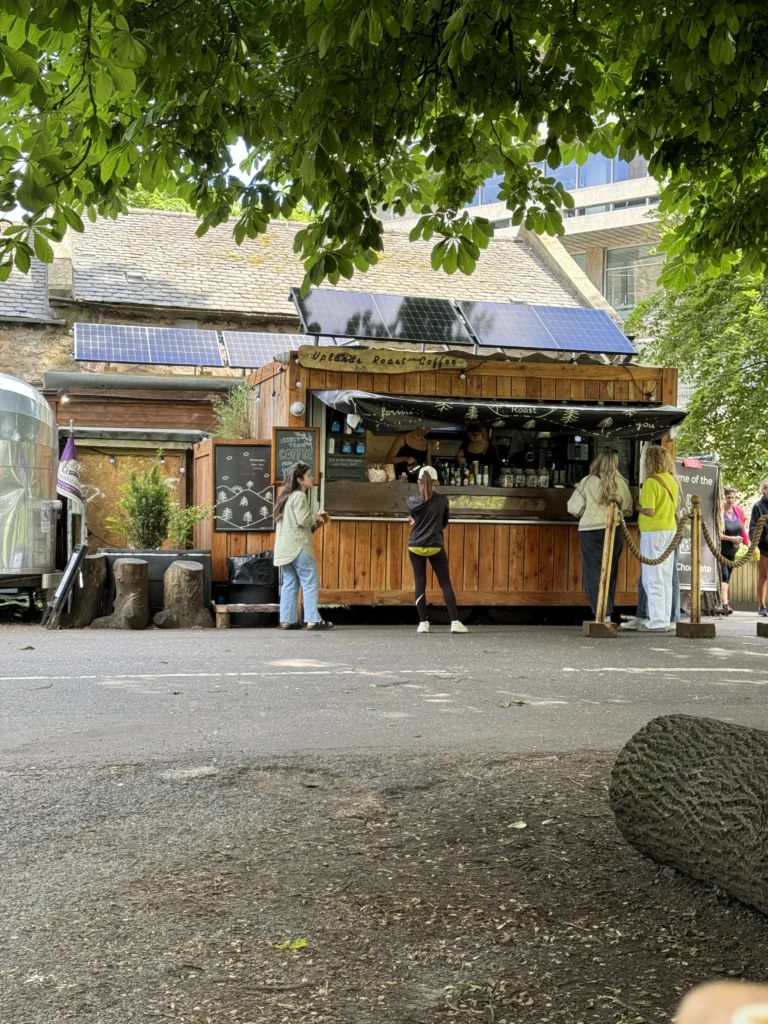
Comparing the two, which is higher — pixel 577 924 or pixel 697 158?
pixel 697 158

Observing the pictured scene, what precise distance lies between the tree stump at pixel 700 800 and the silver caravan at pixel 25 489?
968 cm

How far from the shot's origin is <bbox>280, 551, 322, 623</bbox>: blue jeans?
13531 millimetres

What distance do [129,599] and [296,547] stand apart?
2.07 metres

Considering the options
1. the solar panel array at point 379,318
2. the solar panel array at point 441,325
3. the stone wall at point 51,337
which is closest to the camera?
the solar panel array at point 379,318

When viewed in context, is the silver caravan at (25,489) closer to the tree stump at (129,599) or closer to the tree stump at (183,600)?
the tree stump at (129,599)

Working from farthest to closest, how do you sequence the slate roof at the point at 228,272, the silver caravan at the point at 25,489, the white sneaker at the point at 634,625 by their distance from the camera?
1. the slate roof at the point at 228,272
2. the white sneaker at the point at 634,625
3. the silver caravan at the point at 25,489

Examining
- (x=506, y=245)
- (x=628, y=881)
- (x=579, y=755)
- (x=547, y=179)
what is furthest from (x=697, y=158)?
(x=506, y=245)

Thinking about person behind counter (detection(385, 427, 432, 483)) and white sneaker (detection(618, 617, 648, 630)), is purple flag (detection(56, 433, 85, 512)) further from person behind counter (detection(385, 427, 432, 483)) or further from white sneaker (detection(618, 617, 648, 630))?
white sneaker (detection(618, 617, 648, 630))

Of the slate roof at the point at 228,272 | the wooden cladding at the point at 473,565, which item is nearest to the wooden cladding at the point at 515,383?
the wooden cladding at the point at 473,565

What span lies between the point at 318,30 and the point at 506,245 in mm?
28338

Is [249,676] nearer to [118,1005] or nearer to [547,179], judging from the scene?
[547,179]

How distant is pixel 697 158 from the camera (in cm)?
692

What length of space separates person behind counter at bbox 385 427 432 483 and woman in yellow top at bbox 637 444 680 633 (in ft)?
11.2

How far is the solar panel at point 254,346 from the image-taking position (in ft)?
71.6
